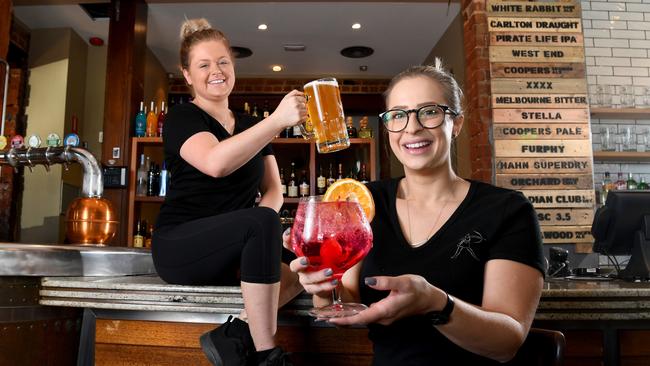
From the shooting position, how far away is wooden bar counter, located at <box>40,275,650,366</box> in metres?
1.17

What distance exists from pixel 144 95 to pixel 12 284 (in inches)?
144

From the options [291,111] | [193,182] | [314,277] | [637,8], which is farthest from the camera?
[637,8]

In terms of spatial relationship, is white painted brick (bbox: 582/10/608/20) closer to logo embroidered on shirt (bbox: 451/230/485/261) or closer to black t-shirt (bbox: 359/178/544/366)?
black t-shirt (bbox: 359/178/544/366)

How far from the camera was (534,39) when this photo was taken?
337 cm

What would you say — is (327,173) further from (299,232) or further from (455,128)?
(299,232)

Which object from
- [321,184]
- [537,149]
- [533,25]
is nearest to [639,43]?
[533,25]

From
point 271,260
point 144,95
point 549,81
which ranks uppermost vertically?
point 144,95

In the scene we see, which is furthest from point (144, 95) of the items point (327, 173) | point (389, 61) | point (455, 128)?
point (455, 128)

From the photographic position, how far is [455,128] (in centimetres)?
112

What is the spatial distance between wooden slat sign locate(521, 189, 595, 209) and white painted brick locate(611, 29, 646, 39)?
1.37m

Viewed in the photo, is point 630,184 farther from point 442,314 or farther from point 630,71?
point 442,314

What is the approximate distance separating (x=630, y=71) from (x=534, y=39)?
0.94 m

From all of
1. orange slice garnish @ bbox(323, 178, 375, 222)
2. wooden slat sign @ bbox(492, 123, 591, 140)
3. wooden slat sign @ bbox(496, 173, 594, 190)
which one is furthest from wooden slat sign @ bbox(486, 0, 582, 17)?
orange slice garnish @ bbox(323, 178, 375, 222)

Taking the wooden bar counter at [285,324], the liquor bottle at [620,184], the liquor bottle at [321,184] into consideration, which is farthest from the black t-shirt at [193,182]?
the liquor bottle at [620,184]
